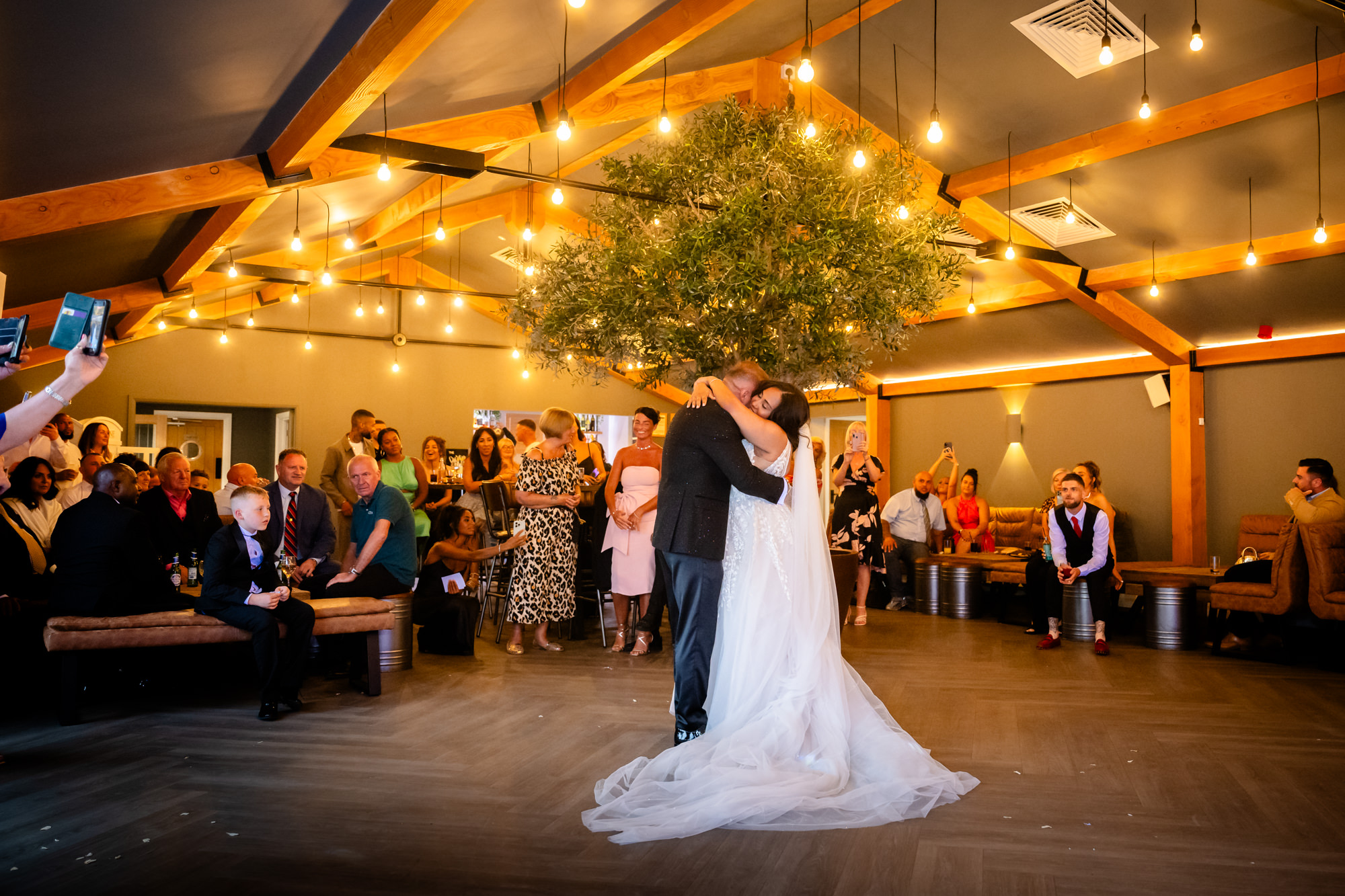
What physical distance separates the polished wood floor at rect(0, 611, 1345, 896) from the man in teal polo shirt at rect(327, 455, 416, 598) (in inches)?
23.2

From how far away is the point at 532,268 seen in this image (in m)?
5.41

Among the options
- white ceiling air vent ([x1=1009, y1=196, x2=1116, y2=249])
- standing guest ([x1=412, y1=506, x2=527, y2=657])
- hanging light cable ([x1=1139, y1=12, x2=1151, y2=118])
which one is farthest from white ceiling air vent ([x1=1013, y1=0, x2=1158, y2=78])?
standing guest ([x1=412, y1=506, x2=527, y2=657])

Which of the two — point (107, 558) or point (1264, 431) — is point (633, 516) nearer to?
point (107, 558)

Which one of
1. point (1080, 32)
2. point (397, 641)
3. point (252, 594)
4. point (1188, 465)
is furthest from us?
point (1188, 465)

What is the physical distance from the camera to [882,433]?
13562mm

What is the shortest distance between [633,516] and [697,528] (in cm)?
264

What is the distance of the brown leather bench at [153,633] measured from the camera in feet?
13.3

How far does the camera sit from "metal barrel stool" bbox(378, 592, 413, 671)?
5336 millimetres

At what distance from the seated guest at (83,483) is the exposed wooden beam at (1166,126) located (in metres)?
7.52

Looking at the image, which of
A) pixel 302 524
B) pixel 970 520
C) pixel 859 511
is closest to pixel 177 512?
pixel 302 524

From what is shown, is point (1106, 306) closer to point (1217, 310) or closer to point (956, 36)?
point (1217, 310)

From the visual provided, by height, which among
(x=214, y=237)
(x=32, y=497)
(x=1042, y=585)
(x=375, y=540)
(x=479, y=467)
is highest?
(x=214, y=237)

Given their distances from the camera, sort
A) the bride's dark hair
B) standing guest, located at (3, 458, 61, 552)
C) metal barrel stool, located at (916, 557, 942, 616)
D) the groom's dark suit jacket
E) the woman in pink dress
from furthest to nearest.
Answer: metal barrel stool, located at (916, 557, 942, 616)
the woman in pink dress
standing guest, located at (3, 458, 61, 552)
the bride's dark hair
the groom's dark suit jacket

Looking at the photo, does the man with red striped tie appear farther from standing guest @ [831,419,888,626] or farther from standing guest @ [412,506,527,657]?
standing guest @ [831,419,888,626]
